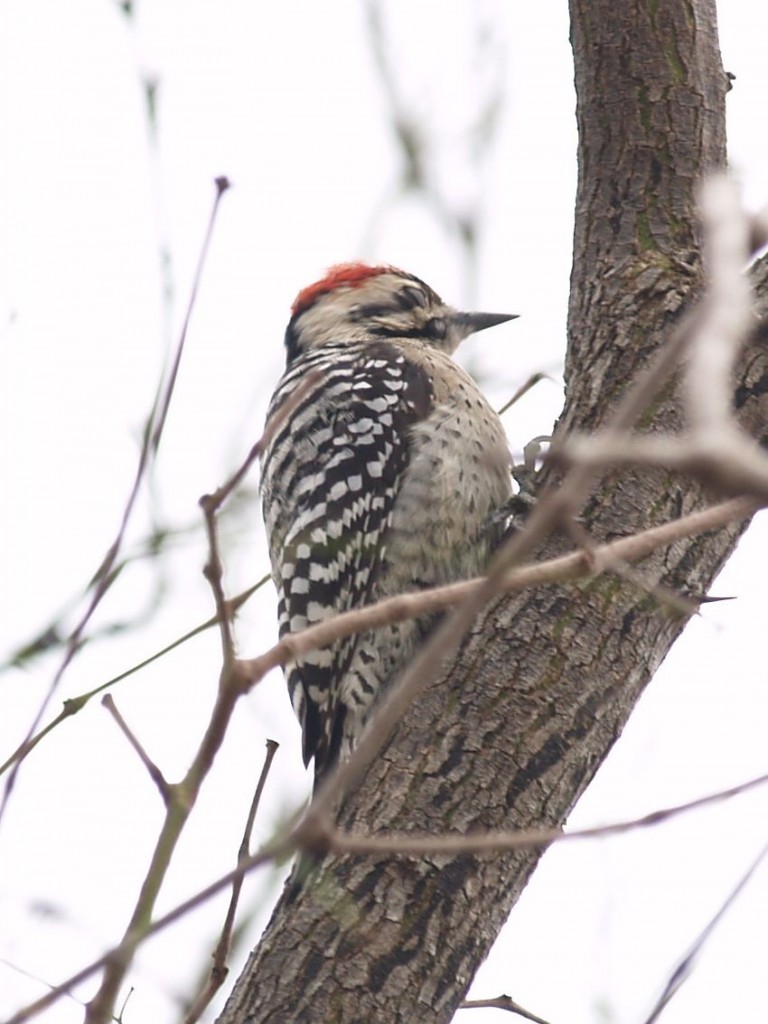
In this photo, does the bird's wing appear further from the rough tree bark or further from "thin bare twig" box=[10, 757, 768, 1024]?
"thin bare twig" box=[10, 757, 768, 1024]

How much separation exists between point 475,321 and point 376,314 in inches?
17.3

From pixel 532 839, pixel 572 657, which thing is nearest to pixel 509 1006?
pixel 572 657

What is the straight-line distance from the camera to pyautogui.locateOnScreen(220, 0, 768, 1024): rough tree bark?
2955 mm

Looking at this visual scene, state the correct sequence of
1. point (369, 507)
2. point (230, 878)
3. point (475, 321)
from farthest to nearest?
point (475, 321) → point (369, 507) → point (230, 878)

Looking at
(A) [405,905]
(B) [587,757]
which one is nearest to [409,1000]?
(A) [405,905]

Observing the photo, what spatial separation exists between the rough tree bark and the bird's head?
183 cm

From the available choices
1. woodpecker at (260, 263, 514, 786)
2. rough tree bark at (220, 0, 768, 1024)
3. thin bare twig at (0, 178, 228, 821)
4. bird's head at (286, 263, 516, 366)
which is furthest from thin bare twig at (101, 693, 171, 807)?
bird's head at (286, 263, 516, 366)

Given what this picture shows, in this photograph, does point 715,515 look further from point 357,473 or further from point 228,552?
point 357,473

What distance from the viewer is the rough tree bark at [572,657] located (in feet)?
9.70

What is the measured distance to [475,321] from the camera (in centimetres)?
575

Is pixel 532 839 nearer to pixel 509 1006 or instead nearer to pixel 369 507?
pixel 509 1006

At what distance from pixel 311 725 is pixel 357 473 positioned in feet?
2.89

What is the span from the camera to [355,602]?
451 cm

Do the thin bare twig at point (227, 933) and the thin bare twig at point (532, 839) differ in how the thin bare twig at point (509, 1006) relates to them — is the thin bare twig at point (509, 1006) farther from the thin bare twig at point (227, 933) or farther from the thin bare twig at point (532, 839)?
the thin bare twig at point (532, 839)
